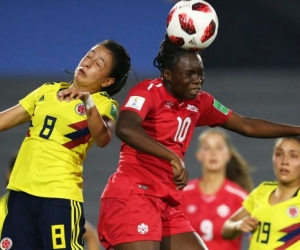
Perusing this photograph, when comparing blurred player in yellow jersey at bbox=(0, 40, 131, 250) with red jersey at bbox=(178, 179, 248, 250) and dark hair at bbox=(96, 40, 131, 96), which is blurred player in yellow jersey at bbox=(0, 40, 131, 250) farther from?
red jersey at bbox=(178, 179, 248, 250)

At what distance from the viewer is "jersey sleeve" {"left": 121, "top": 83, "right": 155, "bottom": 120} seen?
453cm

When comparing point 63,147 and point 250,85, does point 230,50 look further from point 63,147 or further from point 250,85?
point 63,147

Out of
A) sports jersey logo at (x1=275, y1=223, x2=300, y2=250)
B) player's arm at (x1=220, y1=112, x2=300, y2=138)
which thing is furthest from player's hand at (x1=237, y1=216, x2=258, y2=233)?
player's arm at (x1=220, y1=112, x2=300, y2=138)

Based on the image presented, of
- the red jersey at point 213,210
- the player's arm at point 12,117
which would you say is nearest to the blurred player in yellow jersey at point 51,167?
the player's arm at point 12,117

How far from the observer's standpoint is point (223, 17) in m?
9.77

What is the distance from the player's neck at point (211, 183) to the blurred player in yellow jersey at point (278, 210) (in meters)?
1.01

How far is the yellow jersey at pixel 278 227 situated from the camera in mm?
5414

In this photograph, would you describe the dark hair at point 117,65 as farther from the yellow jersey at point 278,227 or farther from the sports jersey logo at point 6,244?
the yellow jersey at point 278,227

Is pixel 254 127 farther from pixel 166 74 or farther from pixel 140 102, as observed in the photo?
pixel 140 102

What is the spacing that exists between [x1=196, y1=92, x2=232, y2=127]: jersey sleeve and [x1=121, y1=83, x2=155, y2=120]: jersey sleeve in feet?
1.37

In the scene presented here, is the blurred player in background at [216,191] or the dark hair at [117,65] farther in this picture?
the blurred player in background at [216,191]

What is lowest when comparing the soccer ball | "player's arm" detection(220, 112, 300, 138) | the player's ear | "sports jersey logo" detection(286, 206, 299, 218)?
"sports jersey logo" detection(286, 206, 299, 218)

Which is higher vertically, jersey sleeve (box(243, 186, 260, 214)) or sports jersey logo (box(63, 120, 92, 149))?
sports jersey logo (box(63, 120, 92, 149))

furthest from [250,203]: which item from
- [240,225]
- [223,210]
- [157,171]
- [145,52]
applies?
[145,52]
